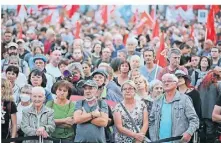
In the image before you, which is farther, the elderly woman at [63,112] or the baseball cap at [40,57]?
the baseball cap at [40,57]

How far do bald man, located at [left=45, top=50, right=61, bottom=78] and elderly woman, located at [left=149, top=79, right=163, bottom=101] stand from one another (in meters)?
0.99

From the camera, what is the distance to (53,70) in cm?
820

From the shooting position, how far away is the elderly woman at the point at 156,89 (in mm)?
7730

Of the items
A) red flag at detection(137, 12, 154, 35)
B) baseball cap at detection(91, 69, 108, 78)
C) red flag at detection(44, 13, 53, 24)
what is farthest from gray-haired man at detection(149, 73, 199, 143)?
red flag at detection(44, 13, 53, 24)

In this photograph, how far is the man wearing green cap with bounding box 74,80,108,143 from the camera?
24.8 feet

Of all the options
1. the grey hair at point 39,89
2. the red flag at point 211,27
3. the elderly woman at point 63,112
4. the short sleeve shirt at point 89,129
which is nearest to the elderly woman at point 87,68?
the elderly woman at point 63,112

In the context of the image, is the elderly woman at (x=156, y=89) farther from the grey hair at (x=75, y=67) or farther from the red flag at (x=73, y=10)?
the red flag at (x=73, y=10)

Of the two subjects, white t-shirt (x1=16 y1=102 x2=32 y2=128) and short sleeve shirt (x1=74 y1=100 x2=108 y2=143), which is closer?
short sleeve shirt (x1=74 y1=100 x2=108 y2=143)

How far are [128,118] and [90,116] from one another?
37 centimetres

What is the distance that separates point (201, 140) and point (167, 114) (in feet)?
1.40

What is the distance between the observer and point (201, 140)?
303 inches

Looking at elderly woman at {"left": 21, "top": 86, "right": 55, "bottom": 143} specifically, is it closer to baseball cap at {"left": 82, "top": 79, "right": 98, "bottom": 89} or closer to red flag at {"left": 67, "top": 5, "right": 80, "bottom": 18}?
baseball cap at {"left": 82, "top": 79, "right": 98, "bottom": 89}

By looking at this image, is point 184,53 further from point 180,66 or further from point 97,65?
point 97,65
